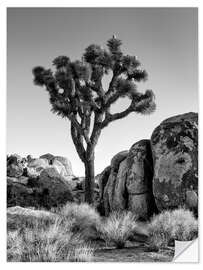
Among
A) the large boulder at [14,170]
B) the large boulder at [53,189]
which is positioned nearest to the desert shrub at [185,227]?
the large boulder at [53,189]

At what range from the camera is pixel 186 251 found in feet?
18.6

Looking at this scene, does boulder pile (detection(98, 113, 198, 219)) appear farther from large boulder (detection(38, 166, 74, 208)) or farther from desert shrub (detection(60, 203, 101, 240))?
large boulder (detection(38, 166, 74, 208))

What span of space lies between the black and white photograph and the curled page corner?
0.09m

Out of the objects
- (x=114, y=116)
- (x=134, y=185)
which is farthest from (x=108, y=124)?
(x=134, y=185)

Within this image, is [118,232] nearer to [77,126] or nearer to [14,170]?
[77,126]

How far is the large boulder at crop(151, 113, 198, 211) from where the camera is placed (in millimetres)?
7070

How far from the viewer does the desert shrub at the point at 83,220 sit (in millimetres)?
6625

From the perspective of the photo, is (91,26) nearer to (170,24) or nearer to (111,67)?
(170,24)

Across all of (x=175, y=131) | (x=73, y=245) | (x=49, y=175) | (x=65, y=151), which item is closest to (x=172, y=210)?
(x=175, y=131)

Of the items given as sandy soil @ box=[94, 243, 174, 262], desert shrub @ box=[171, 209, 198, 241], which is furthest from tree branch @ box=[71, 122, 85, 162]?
sandy soil @ box=[94, 243, 174, 262]

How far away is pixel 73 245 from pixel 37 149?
5344 millimetres

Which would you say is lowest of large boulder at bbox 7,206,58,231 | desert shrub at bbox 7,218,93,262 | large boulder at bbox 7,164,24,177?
desert shrub at bbox 7,218,93,262

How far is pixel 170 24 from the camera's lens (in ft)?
22.4

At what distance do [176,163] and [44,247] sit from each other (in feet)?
11.0
